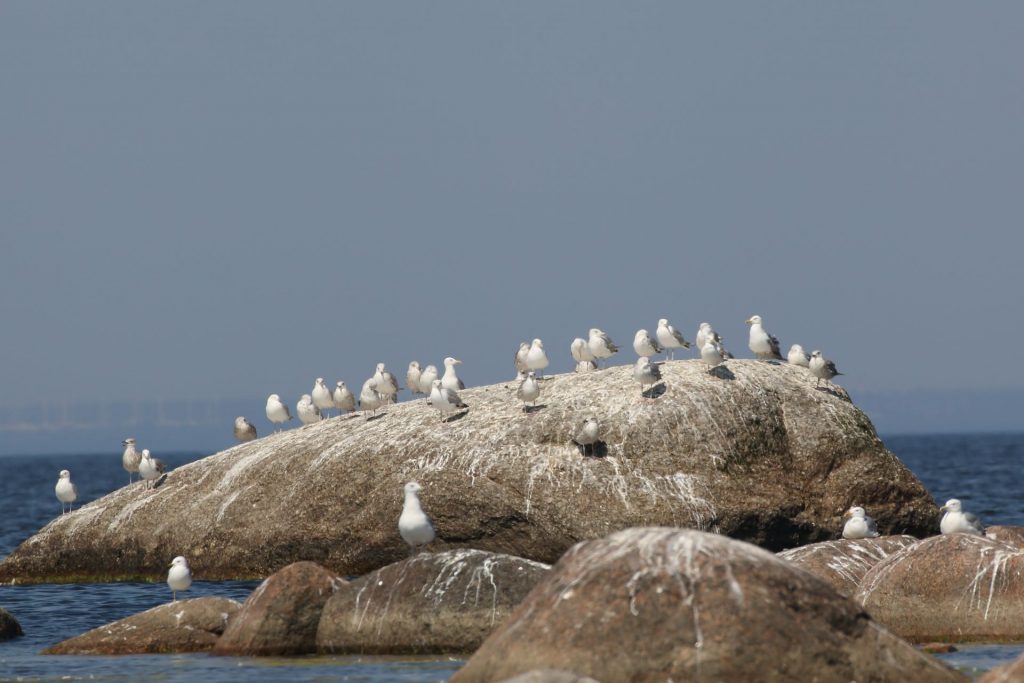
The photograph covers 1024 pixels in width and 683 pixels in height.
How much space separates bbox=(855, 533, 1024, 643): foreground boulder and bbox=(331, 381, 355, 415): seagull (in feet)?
41.5

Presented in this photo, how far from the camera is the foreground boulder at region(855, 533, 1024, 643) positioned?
1806cm

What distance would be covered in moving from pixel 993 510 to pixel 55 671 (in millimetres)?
28761

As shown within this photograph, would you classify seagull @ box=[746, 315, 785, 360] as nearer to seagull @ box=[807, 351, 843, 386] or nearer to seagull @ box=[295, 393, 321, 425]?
seagull @ box=[807, 351, 843, 386]

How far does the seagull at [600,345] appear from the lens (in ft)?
92.5

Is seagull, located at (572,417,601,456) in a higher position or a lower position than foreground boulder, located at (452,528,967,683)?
higher

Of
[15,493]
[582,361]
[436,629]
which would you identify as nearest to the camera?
[436,629]

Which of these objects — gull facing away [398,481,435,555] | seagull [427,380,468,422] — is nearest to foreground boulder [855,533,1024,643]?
gull facing away [398,481,435,555]

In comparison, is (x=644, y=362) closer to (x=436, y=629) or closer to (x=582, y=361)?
(x=582, y=361)

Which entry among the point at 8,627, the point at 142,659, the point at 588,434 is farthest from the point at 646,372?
the point at 8,627

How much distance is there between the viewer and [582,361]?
94.3ft

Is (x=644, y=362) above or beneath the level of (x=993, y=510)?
above

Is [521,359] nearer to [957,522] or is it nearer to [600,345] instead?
[600,345]

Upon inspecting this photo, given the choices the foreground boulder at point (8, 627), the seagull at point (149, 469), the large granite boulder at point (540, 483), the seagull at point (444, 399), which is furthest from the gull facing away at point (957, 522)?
the seagull at point (149, 469)

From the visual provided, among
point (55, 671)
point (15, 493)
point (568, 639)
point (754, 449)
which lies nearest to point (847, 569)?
point (754, 449)
